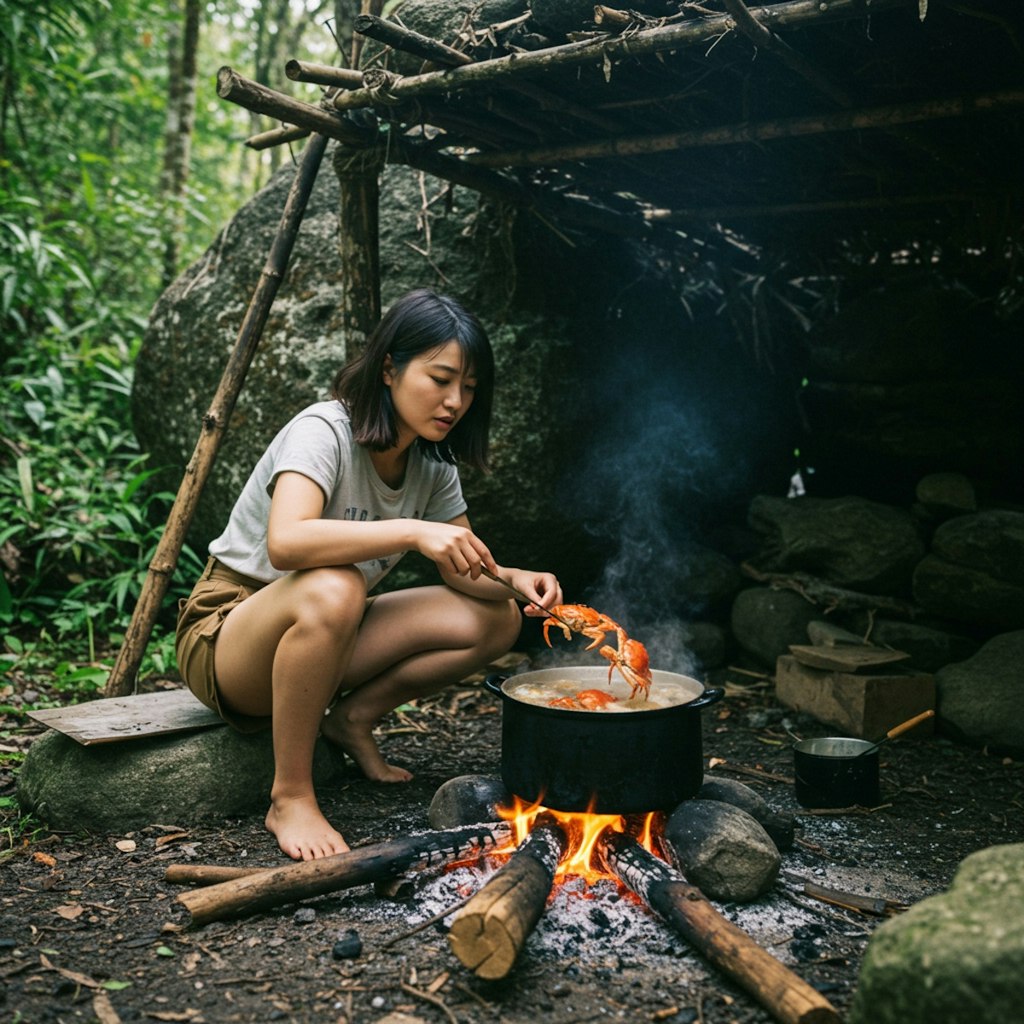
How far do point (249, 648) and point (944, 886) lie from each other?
237 cm

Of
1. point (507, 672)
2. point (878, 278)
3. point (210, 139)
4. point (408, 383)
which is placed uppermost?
point (210, 139)

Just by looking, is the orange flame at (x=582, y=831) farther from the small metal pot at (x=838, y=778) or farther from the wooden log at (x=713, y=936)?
the small metal pot at (x=838, y=778)

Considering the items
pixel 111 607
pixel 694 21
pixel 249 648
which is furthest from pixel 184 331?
pixel 694 21

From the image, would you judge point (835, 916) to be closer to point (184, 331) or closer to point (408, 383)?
point (408, 383)

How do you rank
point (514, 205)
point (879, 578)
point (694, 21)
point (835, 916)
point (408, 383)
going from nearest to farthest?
point (835, 916) < point (694, 21) < point (408, 383) < point (514, 205) < point (879, 578)

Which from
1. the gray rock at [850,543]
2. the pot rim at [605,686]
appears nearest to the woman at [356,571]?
the pot rim at [605,686]

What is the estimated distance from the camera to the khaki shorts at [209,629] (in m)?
3.31

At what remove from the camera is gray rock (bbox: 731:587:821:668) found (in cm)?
534

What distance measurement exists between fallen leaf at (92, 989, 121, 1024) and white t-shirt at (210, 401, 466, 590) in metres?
1.33

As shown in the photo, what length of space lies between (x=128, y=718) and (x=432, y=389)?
1.69 meters

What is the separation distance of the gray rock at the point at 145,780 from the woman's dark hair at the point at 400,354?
4.17ft

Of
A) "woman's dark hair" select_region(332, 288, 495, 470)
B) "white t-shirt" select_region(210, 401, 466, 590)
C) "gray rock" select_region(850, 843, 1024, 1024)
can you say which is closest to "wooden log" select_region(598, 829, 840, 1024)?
"gray rock" select_region(850, 843, 1024, 1024)

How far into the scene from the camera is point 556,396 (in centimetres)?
517

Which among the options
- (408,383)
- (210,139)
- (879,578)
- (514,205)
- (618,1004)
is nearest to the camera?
(618,1004)
